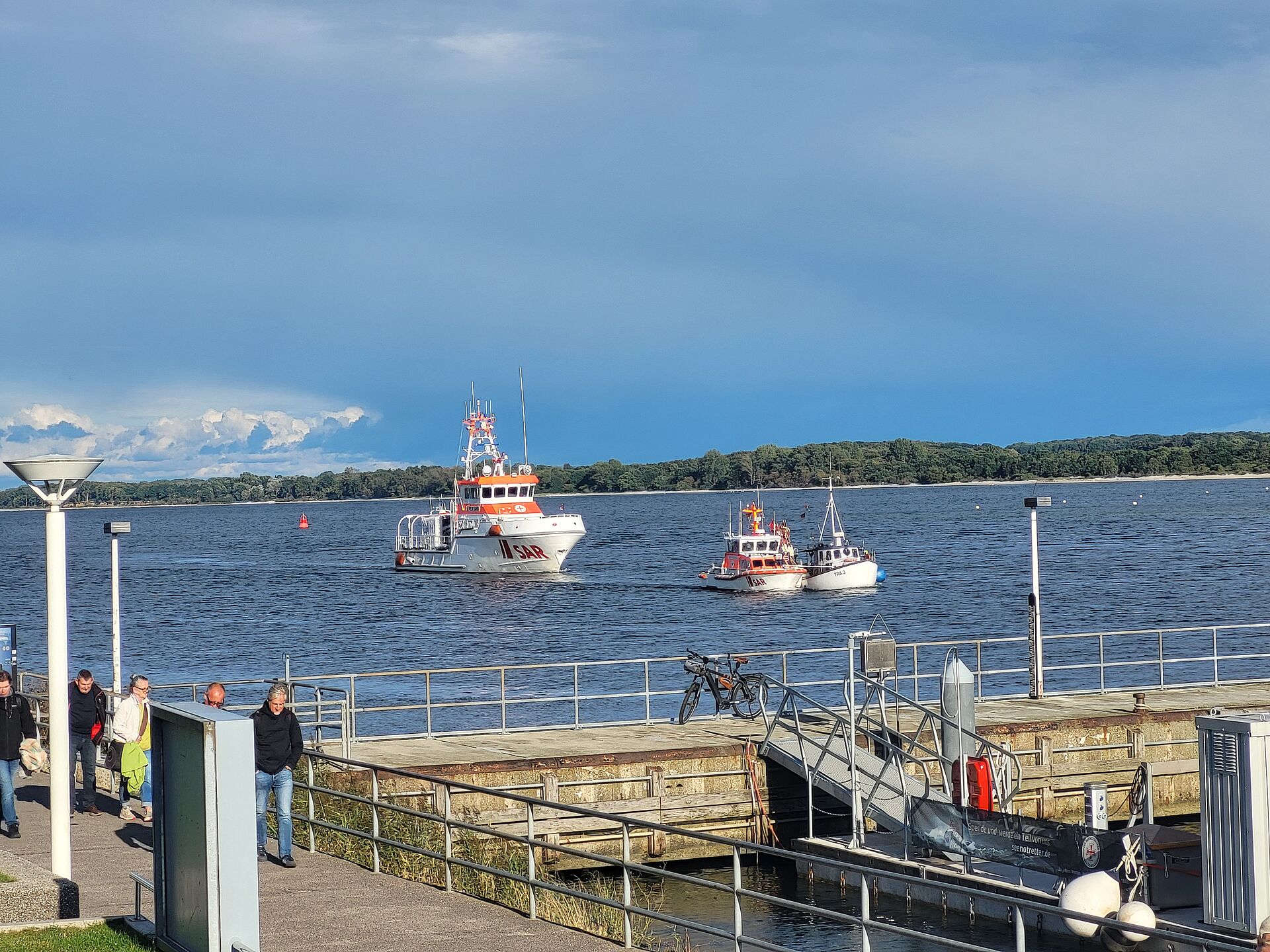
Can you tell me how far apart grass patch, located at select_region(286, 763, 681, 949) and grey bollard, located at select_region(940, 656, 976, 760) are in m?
3.92

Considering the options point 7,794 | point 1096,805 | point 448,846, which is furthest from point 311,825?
point 1096,805

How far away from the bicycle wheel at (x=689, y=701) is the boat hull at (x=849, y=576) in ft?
201

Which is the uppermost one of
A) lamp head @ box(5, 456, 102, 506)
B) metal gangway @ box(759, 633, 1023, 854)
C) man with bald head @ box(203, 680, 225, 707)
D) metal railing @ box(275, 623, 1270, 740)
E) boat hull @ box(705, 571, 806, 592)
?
lamp head @ box(5, 456, 102, 506)

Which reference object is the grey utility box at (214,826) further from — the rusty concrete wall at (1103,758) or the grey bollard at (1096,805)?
the rusty concrete wall at (1103,758)

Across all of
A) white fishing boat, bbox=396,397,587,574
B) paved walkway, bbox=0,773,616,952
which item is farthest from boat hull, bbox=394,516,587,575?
paved walkway, bbox=0,773,616,952

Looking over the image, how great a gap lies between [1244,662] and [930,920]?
Result: 3684cm

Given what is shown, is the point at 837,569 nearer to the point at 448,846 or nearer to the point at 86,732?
the point at 86,732

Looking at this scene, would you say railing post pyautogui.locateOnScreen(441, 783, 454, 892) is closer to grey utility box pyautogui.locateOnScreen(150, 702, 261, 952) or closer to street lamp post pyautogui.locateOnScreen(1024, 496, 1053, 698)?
grey utility box pyautogui.locateOnScreen(150, 702, 261, 952)

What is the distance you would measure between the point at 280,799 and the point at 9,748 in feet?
10.2

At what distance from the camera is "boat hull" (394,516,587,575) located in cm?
9512

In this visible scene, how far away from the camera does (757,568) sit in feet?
272

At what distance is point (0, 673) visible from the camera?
47.9ft

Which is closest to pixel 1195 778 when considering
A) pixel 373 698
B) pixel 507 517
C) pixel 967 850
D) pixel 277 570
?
pixel 967 850

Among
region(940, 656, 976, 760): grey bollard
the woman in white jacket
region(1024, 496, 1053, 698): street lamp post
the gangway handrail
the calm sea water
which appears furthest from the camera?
the calm sea water
